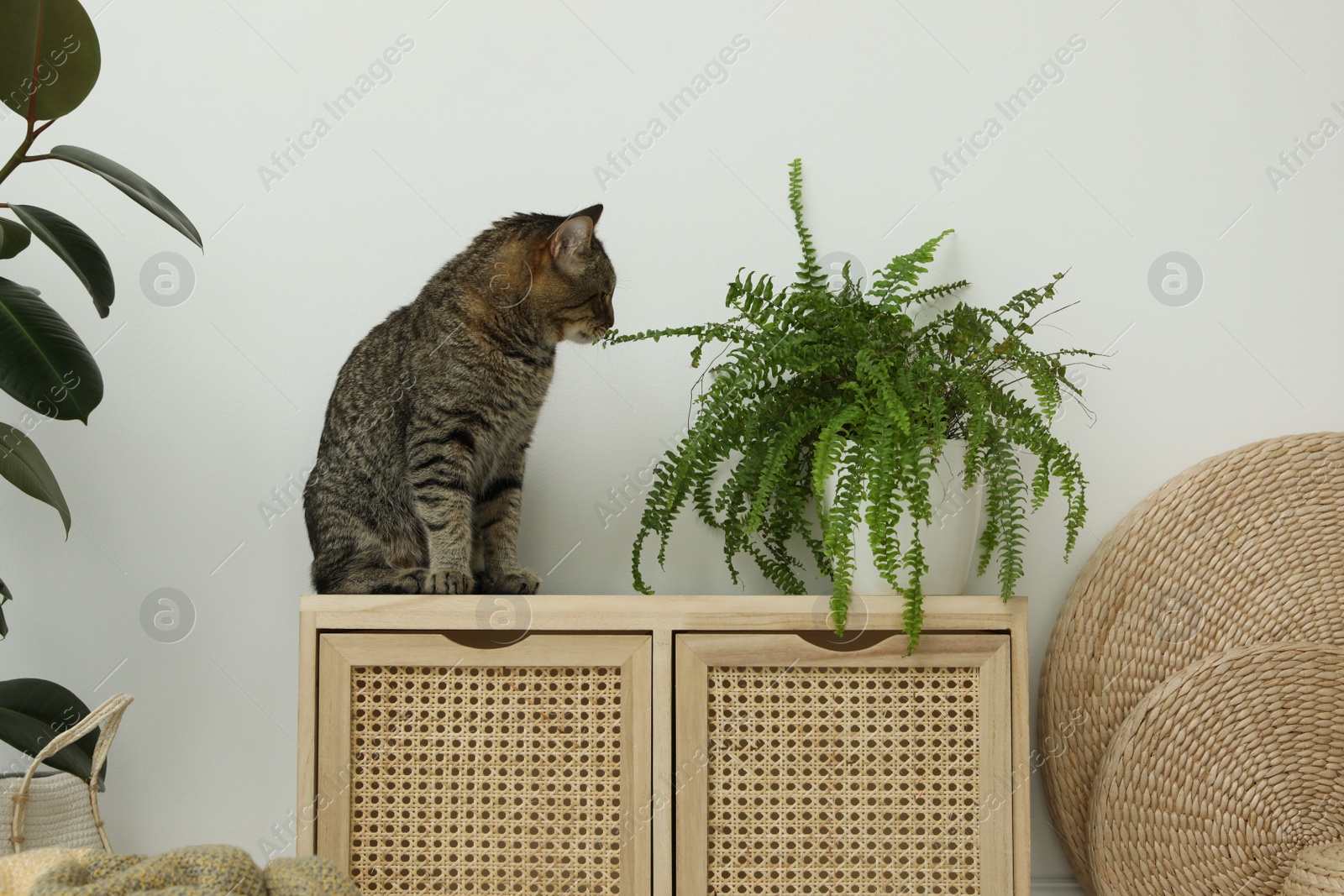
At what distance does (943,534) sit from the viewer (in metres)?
1.10

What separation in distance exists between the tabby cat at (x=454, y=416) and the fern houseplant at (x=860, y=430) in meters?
0.13

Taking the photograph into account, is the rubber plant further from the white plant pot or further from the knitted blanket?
the white plant pot

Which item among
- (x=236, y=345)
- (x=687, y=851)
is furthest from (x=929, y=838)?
(x=236, y=345)

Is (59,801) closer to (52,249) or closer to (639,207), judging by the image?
(52,249)

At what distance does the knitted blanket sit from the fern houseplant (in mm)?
559

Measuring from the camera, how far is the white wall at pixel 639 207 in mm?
1449

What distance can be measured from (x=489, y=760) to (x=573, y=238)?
67 centimetres

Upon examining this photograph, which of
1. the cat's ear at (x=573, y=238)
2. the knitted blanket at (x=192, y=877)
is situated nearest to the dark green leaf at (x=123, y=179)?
the cat's ear at (x=573, y=238)

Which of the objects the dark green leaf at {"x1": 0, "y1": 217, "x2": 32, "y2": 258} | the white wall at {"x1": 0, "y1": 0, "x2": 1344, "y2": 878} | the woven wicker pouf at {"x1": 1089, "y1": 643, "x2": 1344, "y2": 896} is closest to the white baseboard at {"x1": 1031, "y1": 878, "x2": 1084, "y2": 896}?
the white wall at {"x1": 0, "y1": 0, "x2": 1344, "y2": 878}

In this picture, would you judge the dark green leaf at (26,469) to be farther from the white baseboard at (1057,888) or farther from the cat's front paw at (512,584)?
the white baseboard at (1057,888)

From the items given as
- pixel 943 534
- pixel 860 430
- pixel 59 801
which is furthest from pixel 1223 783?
pixel 59 801

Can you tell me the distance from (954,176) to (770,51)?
0.38 meters

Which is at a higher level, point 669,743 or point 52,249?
point 52,249

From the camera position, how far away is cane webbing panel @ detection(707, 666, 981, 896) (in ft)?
3.48
